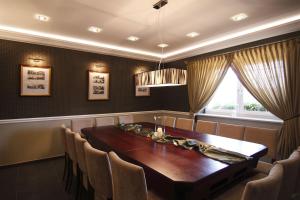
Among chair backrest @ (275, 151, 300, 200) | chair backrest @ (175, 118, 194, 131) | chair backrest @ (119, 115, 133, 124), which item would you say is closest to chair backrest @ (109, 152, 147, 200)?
chair backrest @ (275, 151, 300, 200)

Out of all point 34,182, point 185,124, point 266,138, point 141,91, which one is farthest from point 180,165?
point 141,91

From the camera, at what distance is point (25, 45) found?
331cm

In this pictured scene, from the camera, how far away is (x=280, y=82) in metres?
2.79

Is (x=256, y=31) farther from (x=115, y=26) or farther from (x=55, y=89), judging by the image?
(x=55, y=89)

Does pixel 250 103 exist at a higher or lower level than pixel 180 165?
higher

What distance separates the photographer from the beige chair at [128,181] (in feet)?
3.97

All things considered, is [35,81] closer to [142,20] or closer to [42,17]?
[42,17]

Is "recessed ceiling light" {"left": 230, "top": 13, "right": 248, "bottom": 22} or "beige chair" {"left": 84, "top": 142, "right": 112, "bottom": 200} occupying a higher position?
"recessed ceiling light" {"left": 230, "top": 13, "right": 248, "bottom": 22}

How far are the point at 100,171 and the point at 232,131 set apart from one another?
211cm

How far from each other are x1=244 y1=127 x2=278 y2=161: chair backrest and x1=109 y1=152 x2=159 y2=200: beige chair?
1944 millimetres

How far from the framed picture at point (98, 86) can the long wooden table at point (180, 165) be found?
193cm

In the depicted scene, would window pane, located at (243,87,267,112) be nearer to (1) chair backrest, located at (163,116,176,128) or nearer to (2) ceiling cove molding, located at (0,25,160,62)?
(1) chair backrest, located at (163,116,176,128)

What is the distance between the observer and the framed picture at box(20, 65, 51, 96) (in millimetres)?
3279

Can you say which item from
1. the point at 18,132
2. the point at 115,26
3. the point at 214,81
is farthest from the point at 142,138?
the point at 18,132
